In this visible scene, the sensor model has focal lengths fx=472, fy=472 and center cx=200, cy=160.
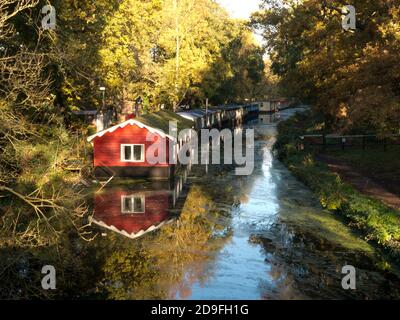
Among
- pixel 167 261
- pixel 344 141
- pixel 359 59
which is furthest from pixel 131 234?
pixel 344 141

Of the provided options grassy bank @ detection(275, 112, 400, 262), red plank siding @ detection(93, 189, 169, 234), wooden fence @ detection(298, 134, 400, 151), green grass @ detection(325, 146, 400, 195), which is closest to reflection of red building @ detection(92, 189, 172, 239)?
red plank siding @ detection(93, 189, 169, 234)

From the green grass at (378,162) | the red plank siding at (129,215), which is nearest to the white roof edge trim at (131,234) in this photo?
the red plank siding at (129,215)

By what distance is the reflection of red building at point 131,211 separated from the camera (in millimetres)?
21086

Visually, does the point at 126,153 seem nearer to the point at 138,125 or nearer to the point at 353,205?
the point at 138,125

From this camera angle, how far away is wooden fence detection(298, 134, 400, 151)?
137 feet

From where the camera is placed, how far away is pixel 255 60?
315ft

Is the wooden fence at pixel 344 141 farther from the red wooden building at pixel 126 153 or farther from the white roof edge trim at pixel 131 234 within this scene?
the white roof edge trim at pixel 131 234

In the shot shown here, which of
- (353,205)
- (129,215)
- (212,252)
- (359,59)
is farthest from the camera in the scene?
(359,59)

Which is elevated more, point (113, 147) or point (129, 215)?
point (113, 147)

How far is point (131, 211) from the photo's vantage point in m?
23.6

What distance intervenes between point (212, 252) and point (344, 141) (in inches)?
1105

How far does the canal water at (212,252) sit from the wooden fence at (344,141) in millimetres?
16398

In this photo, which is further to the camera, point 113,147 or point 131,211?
point 113,147

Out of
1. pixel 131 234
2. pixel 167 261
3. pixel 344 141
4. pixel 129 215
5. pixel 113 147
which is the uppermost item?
pixel 344 141
